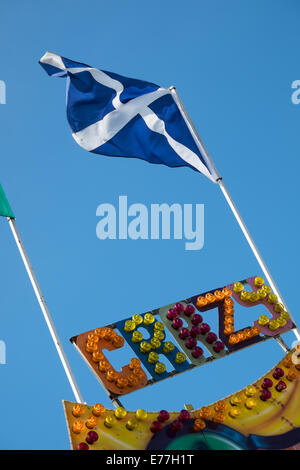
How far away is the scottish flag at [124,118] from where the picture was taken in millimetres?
18625

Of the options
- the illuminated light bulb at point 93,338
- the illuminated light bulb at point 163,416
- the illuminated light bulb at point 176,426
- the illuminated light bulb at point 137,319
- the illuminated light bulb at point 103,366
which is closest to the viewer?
the illuminated light bulb at point 176,426

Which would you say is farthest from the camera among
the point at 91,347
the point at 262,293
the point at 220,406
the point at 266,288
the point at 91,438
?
the point at 266,288

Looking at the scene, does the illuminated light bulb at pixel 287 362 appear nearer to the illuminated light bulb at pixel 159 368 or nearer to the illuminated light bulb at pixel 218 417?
the illuminated light bulb at pixel 218 417

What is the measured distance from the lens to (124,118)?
19.4 m

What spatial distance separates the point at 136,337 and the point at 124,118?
698cm

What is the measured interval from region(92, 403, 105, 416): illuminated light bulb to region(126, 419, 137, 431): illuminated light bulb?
619mm

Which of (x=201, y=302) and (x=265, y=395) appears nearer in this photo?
(x=265, y=395)

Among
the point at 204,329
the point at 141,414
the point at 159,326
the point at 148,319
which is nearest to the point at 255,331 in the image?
the point at 204,329

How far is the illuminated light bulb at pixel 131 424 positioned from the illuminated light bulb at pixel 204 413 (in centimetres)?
152

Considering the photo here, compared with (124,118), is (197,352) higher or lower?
lower

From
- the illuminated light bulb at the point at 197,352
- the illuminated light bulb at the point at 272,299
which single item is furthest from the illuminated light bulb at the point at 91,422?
the illuminated light bulb at the point at 272,299

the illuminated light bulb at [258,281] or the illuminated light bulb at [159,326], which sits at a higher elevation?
the illuminated light bulb at [159,326]

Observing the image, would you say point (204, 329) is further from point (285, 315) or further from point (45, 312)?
point (45, 312)

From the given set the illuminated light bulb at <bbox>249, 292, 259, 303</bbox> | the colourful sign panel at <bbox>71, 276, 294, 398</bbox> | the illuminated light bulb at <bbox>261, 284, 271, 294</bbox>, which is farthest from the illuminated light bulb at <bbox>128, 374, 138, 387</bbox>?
the illuminated light bulb at <bbox>261, 284, 271, 294</bbox>
